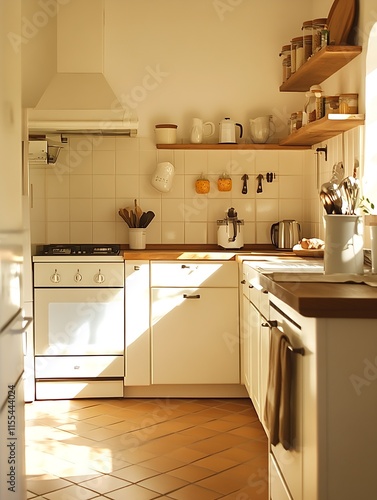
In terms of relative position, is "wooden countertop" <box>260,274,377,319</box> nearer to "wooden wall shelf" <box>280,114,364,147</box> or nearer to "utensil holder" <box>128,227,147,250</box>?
"wooden wall shelf" <box>280,114,364,147</box>

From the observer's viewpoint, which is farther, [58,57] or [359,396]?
[58,57]

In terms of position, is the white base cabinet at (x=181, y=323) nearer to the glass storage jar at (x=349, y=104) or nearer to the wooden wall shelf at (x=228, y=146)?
the wooden wall shelf at (x=228, y=146)

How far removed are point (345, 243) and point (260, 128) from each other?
7.72 feet

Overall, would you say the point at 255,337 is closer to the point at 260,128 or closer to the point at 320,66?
the point at 320,66

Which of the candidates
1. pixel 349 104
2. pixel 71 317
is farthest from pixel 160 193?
pixel 349 104

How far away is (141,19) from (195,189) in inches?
47.5

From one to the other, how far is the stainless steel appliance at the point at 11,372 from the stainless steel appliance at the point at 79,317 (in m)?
1.81

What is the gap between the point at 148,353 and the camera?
14.1ft

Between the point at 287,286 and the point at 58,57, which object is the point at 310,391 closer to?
the point at 287,286

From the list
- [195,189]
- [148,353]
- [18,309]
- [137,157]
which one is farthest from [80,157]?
[18,309]

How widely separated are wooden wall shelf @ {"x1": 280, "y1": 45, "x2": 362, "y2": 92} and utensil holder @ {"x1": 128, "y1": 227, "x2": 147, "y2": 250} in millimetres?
1328

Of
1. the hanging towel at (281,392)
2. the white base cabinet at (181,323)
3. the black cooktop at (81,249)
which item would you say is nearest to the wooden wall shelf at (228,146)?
the black cooktop at (81,249)

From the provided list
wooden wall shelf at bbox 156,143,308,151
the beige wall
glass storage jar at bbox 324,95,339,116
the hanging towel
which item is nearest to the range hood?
the beige wall

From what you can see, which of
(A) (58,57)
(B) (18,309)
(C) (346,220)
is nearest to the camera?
(B) (18,309)
